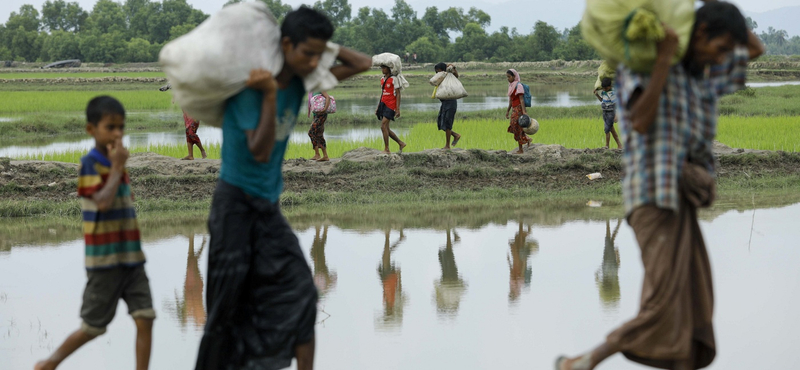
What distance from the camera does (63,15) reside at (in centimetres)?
12550

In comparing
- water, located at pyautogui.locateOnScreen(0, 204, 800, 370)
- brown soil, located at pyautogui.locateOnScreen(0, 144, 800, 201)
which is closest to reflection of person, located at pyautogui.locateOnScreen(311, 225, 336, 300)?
water, located at pyautogui.locateOnScreen(0, 204, 800, 370)

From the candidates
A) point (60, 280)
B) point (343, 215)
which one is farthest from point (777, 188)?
point (60, 280)

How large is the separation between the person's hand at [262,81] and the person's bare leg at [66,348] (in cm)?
129

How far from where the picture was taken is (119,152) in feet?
10.9

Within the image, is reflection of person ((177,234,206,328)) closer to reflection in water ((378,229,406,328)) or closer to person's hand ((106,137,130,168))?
reflection in water ((378,229,406,328))

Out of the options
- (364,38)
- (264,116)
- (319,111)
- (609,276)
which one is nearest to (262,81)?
(264,116)

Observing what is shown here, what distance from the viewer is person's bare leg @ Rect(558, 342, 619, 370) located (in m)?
3.09

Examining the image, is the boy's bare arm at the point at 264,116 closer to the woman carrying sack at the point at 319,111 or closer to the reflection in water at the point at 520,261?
the reflection in water at the point at 520,261

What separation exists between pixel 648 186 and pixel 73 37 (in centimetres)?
8425

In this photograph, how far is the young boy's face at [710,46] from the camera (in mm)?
2902

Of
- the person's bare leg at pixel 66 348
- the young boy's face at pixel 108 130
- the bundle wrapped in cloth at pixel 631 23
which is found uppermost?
the bundle wrapped in cloth at pixel 631 23

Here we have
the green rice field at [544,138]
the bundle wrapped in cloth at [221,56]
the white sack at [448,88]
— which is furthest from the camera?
the green rice field at [544,138]

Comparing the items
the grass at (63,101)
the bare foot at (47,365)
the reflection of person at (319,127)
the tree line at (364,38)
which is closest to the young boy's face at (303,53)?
the bare foot at (47,365)

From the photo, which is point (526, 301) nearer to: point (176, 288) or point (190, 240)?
point (176, 288)
